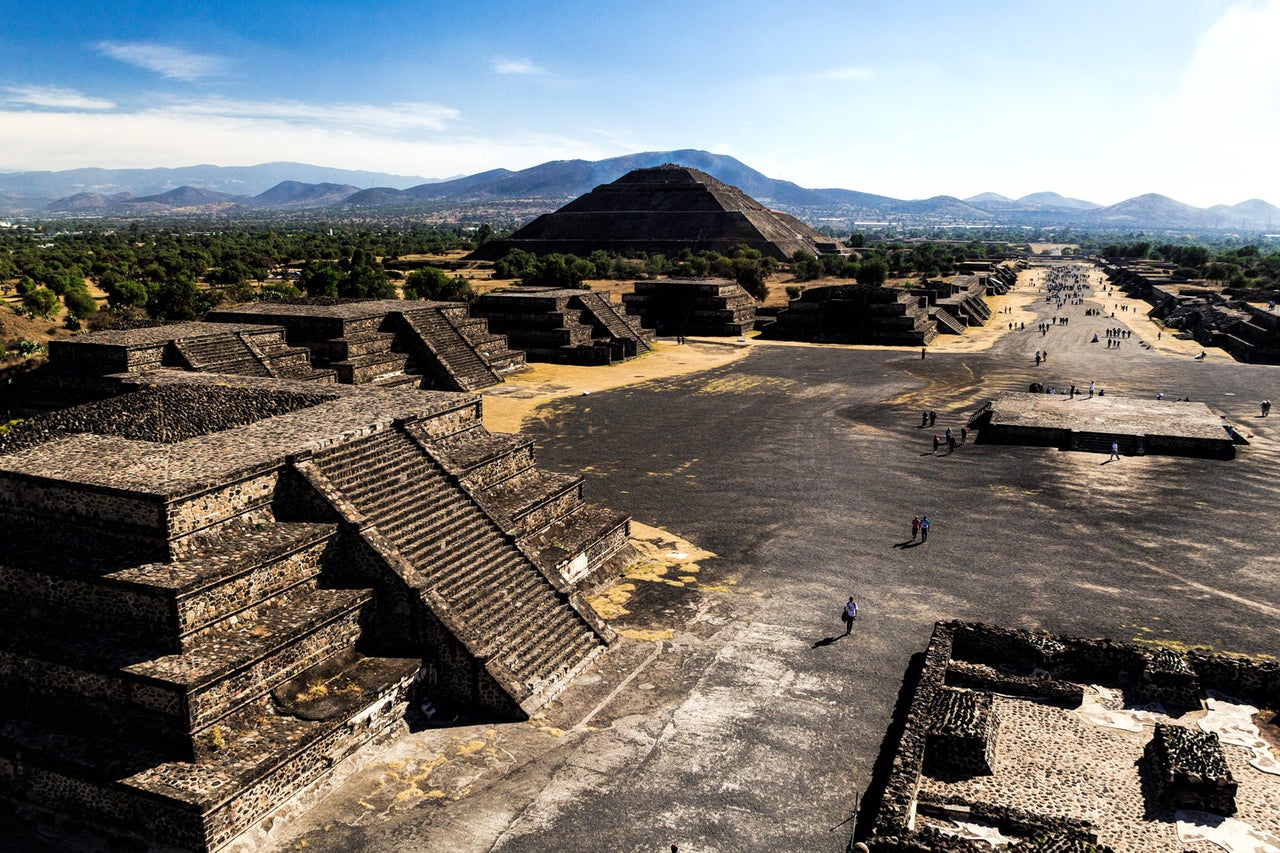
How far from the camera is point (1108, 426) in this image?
116 ft

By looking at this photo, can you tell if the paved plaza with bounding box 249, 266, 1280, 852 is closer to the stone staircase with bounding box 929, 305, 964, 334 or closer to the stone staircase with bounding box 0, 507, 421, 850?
the stone staircase with bounding box 0, 507, 421, 850

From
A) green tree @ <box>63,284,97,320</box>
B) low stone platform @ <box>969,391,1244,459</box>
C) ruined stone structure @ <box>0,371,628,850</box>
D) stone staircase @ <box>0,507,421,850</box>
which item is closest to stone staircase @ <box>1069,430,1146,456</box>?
low stone platform @ <box>969,391,1244,459</box>

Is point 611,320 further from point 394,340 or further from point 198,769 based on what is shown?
point 198,769

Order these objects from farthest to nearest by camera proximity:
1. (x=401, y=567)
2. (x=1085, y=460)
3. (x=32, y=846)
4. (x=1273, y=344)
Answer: (x=1273, y=344) < (x=1085, y=460) < (x=401, y=567) < (x=32, y=846)

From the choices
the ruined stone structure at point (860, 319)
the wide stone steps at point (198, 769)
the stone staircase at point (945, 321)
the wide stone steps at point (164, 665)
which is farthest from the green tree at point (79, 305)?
the stone staircase at point (945, 321)

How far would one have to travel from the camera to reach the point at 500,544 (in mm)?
18078

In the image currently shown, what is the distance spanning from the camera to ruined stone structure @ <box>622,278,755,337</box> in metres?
67.7

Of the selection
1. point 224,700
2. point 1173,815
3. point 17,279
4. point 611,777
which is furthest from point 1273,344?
point 17,279

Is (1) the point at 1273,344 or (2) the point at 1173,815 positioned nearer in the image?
(2) the point at 1173,815

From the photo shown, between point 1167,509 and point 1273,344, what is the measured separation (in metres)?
43.7

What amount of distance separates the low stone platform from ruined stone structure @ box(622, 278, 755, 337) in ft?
96.9

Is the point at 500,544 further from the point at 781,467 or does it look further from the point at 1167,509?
the point at 1167,509

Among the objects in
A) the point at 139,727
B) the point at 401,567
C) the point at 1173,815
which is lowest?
the point at 1173,815

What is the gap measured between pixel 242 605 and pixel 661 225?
13022 cm
